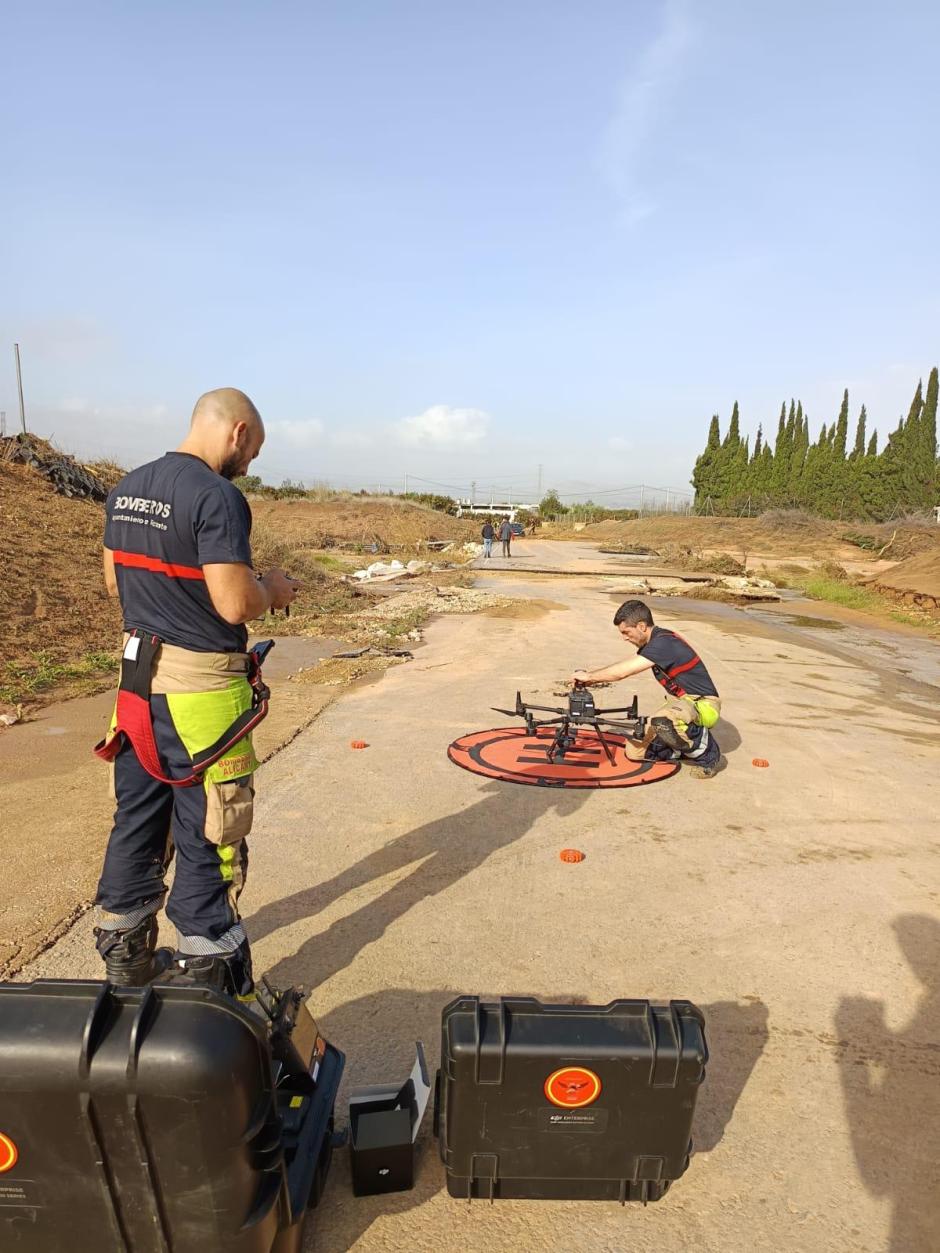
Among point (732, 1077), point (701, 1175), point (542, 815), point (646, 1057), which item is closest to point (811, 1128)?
point (732, 1077)

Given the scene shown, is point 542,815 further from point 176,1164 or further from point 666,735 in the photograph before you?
point 176,1164

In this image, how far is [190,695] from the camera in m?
2.60

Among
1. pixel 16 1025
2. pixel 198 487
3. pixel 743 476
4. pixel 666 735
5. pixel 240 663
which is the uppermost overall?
pixel 743 476

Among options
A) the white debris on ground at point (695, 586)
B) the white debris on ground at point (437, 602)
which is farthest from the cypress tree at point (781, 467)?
the white debris on ground at point (437, 602)

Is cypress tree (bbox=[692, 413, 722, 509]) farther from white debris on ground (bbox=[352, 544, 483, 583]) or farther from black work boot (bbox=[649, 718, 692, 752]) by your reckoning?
black work boot (bbox=[649, 718, 692, 752])

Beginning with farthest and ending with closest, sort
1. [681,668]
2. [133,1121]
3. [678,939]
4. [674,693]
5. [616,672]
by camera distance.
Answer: [674,693] < [681,668] < [616,672] < [678,939] < [133,1121]

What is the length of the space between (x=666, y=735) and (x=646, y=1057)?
169 inches

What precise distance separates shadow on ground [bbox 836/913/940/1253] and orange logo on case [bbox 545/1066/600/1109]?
1.01 m

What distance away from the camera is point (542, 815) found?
537 cm

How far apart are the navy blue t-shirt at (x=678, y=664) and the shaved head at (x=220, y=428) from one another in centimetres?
438

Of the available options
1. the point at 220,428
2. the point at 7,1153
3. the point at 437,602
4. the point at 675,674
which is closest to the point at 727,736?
the point at 675,674

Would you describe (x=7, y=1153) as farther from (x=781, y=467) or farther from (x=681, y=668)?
(x=781, y=467)

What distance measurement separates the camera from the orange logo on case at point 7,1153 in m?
1.68

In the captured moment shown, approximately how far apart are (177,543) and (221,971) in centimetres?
144
